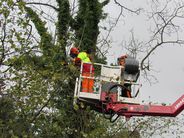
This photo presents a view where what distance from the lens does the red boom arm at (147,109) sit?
10.3 metres

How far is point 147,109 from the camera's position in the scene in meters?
10.8

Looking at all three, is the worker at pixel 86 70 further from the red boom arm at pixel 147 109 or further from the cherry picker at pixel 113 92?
the red boom arm at pixel 147 109

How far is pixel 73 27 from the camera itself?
20938 mm

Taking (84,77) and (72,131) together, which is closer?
(84,77)

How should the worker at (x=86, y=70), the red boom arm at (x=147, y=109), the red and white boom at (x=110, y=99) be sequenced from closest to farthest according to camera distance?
the red boom arm at (x=147, y=109) < the red and white boom at (x=110, y=99) < the worker at (x=86, y=70)

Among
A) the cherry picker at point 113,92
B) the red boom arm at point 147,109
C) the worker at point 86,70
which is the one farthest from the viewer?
the worker at point 86,70

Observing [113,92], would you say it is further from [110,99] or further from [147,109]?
[147,109]

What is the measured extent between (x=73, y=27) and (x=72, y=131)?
23.7ft

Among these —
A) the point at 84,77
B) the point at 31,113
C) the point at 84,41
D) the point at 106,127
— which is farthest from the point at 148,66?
the point at 31,113

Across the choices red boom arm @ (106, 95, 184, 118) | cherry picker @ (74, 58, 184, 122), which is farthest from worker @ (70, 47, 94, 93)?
red boom arm @ (106, 95, 184, 118)

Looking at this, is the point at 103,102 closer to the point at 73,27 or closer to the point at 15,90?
the point at 15,90

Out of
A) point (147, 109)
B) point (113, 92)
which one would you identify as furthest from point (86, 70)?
point (147, 109)

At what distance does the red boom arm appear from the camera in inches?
405

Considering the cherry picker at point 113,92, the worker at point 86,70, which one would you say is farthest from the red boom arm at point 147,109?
the worker at point 86,70
